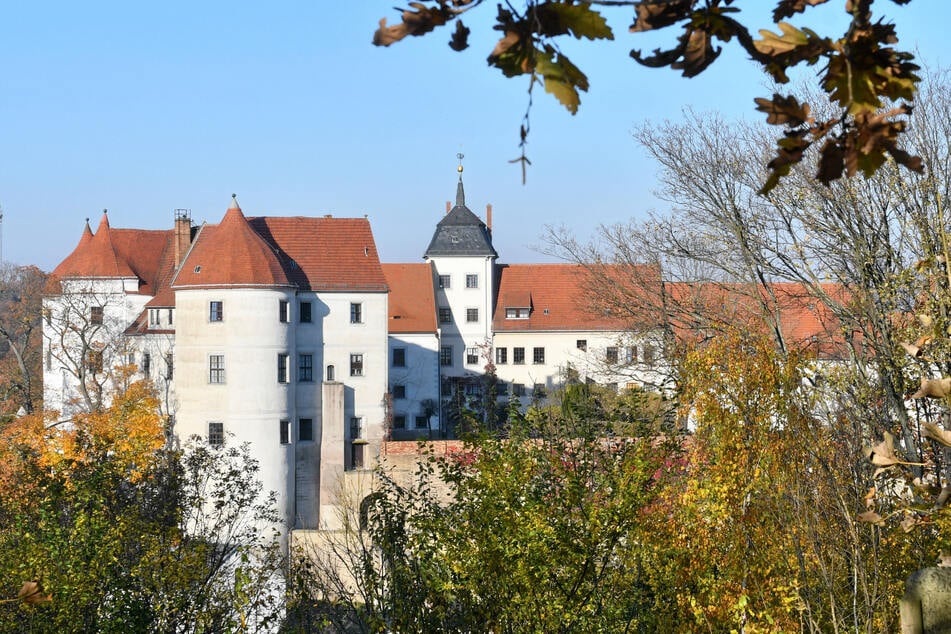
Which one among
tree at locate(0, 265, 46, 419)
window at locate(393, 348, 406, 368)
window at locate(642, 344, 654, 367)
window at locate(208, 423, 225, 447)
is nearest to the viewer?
window at locate(642, 344, 654, 367)

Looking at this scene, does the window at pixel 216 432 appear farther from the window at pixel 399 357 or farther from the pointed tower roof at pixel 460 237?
the pointed tower roof at pixel 460 237

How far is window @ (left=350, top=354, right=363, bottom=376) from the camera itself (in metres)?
41.6

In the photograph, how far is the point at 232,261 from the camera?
38.9 metres

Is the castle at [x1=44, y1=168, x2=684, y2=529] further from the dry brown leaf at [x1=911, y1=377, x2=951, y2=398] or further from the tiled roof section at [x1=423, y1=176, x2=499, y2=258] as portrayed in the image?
the dry brown leaf at [x1=911, y1=377, x2=951, y2=398]

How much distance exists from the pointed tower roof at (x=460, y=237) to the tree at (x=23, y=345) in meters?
20.0

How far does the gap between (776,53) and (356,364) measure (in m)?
40.0

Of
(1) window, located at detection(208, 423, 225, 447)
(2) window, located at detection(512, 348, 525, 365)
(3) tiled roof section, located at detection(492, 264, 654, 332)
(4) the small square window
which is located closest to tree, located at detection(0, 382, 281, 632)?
(1) window, located at detection(208, 423, 225, 447)

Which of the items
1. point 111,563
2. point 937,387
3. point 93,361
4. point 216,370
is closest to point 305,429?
point 216,370

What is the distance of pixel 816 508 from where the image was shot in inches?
416

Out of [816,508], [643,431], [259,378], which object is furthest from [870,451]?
[259,378]

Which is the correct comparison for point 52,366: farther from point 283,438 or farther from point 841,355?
point 841,355

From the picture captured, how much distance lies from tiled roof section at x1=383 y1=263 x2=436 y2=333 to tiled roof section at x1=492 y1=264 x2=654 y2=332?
4.13m

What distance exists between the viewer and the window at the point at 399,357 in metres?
52.1

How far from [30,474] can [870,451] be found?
62.0ft
